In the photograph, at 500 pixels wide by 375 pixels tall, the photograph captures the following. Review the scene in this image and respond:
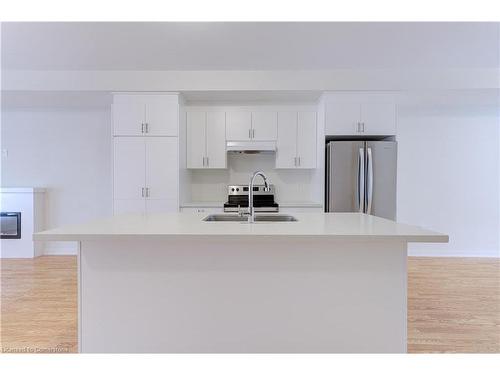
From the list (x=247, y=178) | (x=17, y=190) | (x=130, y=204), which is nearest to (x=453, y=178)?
(x=247, y=178)

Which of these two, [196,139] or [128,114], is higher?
[128,114]

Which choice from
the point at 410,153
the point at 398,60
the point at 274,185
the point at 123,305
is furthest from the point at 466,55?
the point at 123,305

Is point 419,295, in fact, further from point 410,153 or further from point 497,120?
point 497,120

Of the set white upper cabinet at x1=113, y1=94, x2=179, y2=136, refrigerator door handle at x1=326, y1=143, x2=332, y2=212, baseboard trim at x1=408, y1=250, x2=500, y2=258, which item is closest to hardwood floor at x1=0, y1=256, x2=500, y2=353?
baseboard trim at x1=408, y1=250, x2=500, y2=258

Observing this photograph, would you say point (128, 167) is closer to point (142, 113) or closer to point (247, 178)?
point (142, 113)

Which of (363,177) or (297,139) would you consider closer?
(363,177)

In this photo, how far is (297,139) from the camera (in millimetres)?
4688

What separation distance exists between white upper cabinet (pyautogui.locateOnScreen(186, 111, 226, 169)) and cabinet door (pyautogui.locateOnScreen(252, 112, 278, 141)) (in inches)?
→ 17.5

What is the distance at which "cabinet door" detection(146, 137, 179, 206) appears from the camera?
426 centimetres

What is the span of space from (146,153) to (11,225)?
2469mm

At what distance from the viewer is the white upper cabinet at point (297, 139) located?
4.68 meters

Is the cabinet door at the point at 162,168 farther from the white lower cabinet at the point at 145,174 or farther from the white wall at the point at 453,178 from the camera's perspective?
the white wall at the point at 453,178

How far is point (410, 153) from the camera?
5.14 m

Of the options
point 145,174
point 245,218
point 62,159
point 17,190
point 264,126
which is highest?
point 264,126
